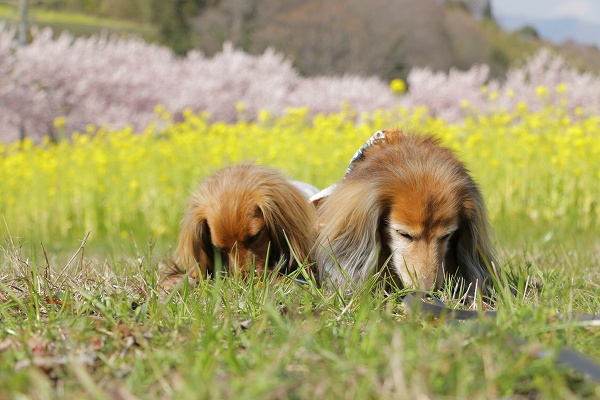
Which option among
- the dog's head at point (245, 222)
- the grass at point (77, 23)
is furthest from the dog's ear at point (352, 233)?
the grass at point (77, 23)

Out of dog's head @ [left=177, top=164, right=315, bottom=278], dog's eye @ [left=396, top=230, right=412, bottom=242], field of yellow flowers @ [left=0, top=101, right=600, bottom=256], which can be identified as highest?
dog's eye @ [left=396, top=230, right=412, bottom=242]

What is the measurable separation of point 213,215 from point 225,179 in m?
0.28

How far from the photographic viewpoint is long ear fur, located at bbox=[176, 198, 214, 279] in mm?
3705

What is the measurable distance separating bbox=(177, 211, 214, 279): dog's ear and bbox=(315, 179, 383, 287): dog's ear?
2.56 ft

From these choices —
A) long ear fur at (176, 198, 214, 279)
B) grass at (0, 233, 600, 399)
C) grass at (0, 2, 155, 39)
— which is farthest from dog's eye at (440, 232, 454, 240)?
grass at (0, 2, 155, 39)

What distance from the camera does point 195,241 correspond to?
3.74m

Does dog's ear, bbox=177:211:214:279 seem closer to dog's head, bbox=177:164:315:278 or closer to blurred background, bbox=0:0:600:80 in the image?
dog's head, bbox=177:164:315:278

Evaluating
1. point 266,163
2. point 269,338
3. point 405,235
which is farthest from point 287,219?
point 266,163

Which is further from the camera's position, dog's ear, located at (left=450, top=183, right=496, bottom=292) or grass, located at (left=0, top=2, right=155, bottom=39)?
grass, located at (left=0, top=2, right=155, bottom=39)

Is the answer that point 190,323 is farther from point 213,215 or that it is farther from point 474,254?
point 474,254

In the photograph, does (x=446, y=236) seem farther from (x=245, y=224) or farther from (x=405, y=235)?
(x=245, y=224)

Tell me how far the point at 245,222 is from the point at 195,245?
1.50ft

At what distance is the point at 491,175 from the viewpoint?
7355 mm

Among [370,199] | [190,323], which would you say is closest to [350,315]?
[190,323]
